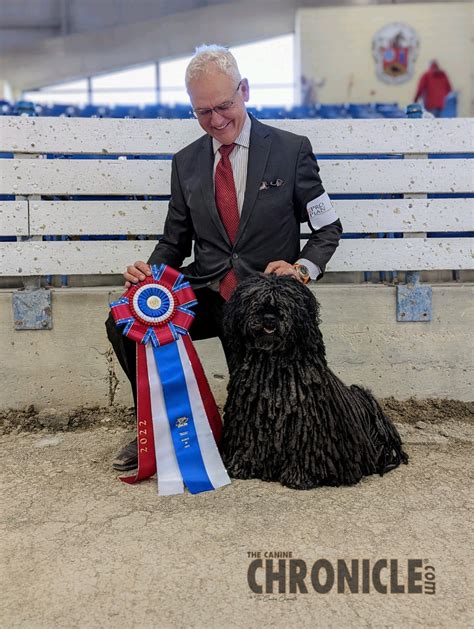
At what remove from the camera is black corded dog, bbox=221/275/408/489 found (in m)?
2.18

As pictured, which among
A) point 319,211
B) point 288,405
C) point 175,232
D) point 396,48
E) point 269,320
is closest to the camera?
point 269,320

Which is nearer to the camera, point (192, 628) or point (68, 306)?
point (192, 628)

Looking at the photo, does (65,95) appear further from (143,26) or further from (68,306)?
(68,306)

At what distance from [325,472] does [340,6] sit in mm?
8957

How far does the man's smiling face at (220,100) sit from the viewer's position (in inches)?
91.0

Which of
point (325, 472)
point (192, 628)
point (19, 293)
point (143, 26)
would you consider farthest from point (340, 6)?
point (192, 628)

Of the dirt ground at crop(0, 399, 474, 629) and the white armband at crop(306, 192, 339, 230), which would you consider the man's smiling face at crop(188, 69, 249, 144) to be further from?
the dirt ground at crop(0, 399, 474, 629)

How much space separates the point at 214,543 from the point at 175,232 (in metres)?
1.29

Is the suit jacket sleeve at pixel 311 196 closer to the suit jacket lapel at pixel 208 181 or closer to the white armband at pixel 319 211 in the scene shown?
the white armband at pixel 319 211

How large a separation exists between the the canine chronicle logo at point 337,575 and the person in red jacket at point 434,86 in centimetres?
889

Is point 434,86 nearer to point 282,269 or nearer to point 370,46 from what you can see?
point 370,46

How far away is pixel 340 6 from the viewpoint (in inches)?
374

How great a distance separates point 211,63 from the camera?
230cm

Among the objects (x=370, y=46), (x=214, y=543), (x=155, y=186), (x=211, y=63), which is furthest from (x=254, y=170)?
(x=370, y=46)
